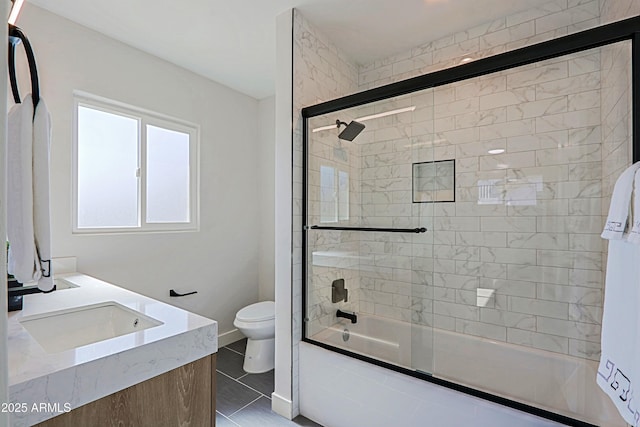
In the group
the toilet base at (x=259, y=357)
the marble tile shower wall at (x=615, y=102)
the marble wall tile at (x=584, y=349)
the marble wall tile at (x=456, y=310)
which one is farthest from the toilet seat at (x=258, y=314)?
the marble tile shower wall at (x=615, y=102)

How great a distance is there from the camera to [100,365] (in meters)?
0.90

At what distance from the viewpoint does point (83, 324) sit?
139 centimetres

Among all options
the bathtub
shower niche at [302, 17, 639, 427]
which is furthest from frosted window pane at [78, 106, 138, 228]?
the bathtub

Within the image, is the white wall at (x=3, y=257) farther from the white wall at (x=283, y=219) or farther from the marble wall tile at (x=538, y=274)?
the marble wall tile at (x=538, y=274)

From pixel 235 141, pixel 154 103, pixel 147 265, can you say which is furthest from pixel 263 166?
pixel 147 265

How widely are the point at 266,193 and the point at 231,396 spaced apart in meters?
1.95

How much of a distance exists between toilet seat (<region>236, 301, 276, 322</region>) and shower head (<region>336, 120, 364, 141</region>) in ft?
4.99

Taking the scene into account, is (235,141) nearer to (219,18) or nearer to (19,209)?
(219,18)

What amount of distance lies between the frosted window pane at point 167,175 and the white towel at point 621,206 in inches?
113

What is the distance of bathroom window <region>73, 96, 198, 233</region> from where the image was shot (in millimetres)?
2262

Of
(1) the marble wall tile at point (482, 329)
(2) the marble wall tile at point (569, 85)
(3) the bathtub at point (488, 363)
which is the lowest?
(3) the bathtub at point (488, 363)

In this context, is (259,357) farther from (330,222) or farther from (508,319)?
(508,319)

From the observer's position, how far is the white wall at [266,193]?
3.38 metres

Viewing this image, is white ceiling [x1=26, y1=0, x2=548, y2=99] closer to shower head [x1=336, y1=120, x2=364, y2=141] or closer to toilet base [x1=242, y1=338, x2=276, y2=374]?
shower head [x1=336, y1=120, x2=364, y2=141]
